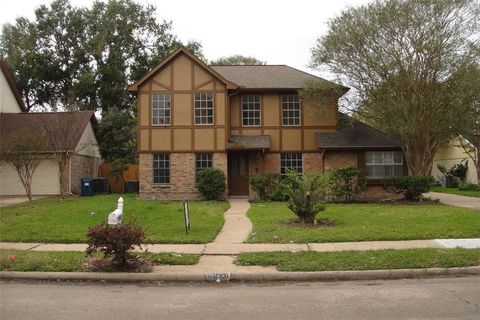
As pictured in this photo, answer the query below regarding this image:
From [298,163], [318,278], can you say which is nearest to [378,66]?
[298,163]

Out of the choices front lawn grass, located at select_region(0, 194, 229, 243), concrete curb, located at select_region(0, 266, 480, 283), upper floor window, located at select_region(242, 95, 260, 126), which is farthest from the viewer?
upper floor window, located at select_region(242, 95, 260, 126)

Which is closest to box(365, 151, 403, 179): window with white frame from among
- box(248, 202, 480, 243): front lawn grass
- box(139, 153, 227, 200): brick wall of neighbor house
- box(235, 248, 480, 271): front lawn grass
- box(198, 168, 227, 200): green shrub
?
box(248, 202, 480, 243): front lawn grass

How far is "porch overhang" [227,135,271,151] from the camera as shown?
24.4 metres

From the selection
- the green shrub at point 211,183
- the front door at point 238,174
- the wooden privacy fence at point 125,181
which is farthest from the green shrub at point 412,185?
the wooden privacy fence at point 125,181

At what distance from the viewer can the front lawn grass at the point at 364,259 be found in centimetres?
905

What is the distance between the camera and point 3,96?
32.3 m

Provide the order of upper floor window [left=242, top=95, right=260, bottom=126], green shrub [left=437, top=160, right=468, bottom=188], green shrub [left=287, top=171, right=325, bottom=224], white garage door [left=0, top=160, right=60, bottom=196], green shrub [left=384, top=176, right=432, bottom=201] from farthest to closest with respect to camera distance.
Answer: green shrub [left=437, top=160, right=468, bottom=188], white garage door [left=0, top=160, right=60, bottom=196], upper floor window [left=242, top=95, right=260, bottom=126], green shrub [left=384, top=176, right=432, bottom=201], green shrub [left=287, top=171, right=325, bottom=224]

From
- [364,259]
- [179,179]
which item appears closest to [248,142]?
[179,179]

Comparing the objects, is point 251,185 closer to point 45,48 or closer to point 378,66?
point 378,66

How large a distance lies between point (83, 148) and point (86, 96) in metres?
11.7

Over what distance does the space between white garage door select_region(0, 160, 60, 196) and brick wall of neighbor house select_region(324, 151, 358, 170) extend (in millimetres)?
15232

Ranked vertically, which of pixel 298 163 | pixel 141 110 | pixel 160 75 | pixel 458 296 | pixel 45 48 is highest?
pixel 45 48

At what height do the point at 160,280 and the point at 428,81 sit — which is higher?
the point at 428,81

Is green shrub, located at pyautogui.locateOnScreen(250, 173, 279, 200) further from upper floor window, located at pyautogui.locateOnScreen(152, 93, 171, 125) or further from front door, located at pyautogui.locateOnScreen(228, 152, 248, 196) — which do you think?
upper floor window, located at pyautogui.locateOnScreen(152, 93, 171, 125)
